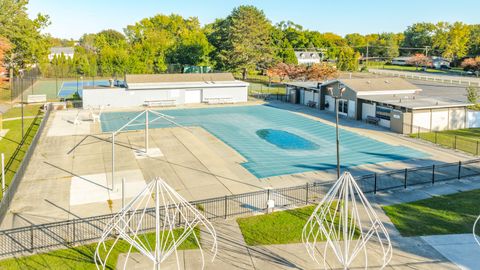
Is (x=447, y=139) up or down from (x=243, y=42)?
down

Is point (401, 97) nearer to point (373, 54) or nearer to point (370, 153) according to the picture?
point (370, 153)

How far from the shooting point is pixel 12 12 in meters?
59.1

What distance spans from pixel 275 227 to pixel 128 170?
10912 millimetres

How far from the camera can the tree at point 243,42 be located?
241ft

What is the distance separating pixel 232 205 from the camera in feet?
59.9

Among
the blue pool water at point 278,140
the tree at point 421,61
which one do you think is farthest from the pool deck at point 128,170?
the tree at point 421,61

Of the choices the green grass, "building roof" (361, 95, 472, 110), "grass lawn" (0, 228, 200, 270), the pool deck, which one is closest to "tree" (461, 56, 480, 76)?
"building roof" (361, 95, 472, 110)

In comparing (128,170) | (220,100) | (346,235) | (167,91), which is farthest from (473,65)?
(346,235)

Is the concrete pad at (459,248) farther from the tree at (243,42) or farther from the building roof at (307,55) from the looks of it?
the building roof at (307,55)

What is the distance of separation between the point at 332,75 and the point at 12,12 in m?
48.8

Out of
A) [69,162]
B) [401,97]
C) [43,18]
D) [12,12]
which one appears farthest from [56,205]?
[43,18]

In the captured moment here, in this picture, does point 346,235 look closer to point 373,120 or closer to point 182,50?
point 373,120

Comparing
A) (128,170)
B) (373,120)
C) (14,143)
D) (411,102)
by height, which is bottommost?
(128,170)

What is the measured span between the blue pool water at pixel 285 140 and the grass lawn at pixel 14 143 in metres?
17.3
